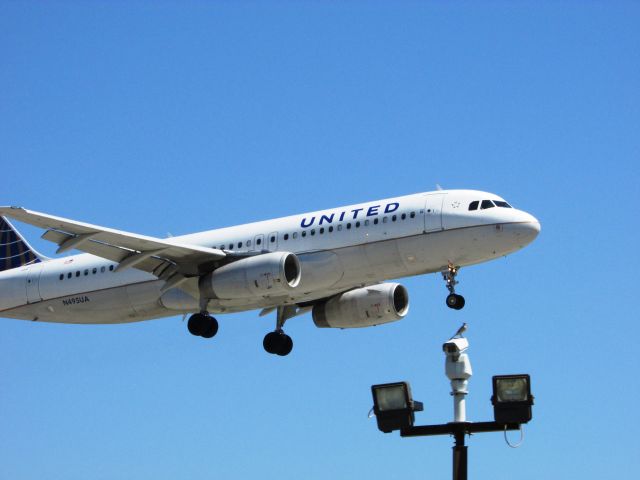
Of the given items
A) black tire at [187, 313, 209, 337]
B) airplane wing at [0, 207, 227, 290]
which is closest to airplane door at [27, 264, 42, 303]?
airplane wing at [0, 207, 227, 290]

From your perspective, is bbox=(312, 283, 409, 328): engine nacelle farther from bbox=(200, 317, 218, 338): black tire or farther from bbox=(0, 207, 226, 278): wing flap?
bbox=(0, 207, 226, 278): wing flap

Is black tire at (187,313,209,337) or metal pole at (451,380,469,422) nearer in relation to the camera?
metal pole at (451,380,469,422)

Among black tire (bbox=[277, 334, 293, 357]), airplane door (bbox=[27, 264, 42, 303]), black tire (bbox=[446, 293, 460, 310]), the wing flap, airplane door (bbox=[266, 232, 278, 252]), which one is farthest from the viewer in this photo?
airplane door (bbox=[27, 264, 42, 303])

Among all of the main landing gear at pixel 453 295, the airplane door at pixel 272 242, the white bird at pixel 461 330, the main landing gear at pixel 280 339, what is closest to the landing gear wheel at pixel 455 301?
the main landing gear at pixel 453 295

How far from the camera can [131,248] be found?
1706 inches

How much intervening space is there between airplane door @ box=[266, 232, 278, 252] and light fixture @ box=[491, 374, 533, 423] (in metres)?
27.3

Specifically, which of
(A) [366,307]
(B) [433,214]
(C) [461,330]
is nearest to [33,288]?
(A) [366,307]

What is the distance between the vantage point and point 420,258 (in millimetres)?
41438

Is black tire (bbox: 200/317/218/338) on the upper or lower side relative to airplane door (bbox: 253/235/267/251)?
lower

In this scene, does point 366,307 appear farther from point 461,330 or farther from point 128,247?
point 461,330

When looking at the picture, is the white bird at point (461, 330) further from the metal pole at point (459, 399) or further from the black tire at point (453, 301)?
the black tire at point (453, 301)

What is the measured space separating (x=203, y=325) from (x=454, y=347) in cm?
2711

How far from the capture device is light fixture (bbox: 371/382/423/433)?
17.3m

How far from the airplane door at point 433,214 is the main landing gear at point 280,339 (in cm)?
879
